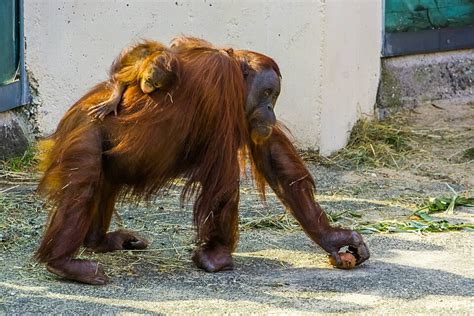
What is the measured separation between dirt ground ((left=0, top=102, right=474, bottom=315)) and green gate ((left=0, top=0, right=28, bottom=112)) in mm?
587

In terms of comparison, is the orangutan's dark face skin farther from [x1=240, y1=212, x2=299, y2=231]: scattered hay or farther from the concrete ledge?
the concrete ledge

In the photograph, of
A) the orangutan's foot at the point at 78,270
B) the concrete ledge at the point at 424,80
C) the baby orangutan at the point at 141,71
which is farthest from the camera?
the concrete ledge at the point at 424,80

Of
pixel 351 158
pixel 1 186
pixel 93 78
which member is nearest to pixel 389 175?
pixel 351 158

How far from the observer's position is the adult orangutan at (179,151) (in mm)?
4039

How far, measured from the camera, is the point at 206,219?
418 cm

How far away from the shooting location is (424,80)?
7.42m

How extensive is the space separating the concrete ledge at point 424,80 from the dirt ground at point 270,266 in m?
1.17

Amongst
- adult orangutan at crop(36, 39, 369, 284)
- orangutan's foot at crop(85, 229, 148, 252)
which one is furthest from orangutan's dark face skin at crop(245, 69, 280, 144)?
orangutan's foot at crop(85, 229, 148, 252)

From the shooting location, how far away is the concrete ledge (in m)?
7.21

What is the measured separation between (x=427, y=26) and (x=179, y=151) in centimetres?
367

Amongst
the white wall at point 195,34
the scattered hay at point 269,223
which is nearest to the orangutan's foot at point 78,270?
the scattered hay at point 269,223

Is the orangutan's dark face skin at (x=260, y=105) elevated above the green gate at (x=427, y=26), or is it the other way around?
the orangutan's dark face skin at (x=260, y=105)

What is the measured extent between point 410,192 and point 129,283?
2.23 meters

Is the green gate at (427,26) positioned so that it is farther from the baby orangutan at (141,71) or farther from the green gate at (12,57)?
the baby orangutan at (141,71)
